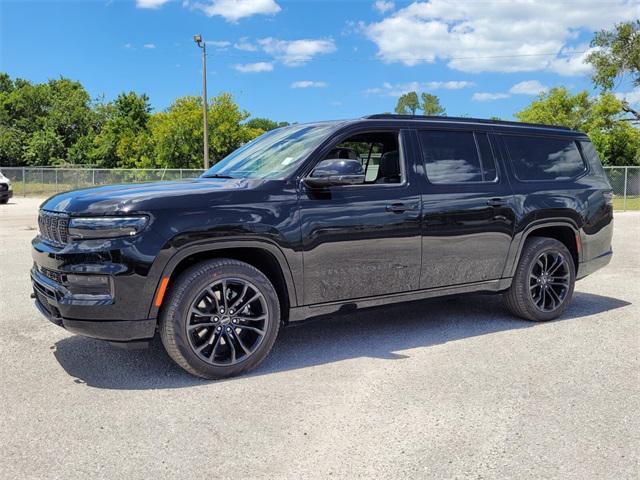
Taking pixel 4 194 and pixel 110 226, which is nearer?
pixel 110 226

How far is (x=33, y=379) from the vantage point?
13.8ft

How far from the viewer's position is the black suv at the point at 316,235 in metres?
3.86

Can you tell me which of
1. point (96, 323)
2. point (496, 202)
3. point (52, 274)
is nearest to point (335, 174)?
point (496, 202)

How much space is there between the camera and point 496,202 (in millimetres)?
5359

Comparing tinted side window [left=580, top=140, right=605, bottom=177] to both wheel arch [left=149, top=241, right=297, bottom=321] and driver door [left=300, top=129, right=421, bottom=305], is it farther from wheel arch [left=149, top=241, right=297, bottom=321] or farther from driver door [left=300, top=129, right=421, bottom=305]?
wheel arch [left=149, top=241, right=297, bottom=321]

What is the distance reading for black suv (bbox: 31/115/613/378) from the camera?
3863 millimetres

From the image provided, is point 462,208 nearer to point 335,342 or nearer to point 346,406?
point 335,342

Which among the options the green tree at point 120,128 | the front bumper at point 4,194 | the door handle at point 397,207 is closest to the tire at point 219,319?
the door handle at point 397,207

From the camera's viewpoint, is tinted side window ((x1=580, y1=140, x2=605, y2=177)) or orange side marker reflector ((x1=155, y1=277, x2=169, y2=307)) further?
tinted side window ((x1=580, y1=140, x2=605, y2=177))

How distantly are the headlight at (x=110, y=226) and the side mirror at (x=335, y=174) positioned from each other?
1.24 meters

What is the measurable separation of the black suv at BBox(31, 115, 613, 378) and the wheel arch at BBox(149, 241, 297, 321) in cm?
1

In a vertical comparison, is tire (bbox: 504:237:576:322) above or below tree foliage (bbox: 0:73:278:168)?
below

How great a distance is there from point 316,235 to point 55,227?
1812 mm

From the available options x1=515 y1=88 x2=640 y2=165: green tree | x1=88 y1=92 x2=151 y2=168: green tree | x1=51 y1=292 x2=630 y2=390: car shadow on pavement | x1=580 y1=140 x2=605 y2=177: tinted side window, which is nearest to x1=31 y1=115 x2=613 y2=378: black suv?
x1=580 y1=140 x2=605 y2=177: tinted side window
